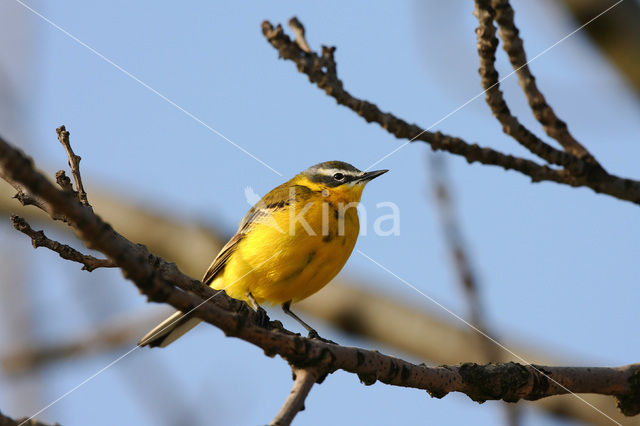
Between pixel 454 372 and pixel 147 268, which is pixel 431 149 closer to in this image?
pixel 454 372

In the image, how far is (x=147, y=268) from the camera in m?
2.58

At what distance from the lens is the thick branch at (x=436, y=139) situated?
379 cm

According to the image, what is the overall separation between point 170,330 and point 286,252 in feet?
4.32

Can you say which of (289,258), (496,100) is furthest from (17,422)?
(289,258)

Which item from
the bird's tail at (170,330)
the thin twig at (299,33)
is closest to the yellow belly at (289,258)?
the bird's tail at (170,330)

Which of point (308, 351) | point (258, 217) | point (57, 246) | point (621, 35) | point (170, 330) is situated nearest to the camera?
point (308, 351)

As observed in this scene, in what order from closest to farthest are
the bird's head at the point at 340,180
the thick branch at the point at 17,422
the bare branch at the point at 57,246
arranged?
the thick branch at the point at 17,422 < the bare branch at the point at 57,246 < the bird's head at the point at 340,180

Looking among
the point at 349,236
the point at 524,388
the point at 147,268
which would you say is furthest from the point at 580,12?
the point at 147,268

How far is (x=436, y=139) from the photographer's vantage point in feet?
12.7

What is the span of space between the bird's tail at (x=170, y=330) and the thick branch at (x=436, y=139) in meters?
3.33

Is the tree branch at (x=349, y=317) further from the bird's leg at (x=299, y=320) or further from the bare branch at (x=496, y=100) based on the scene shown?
the bare branch at (x=496, y=100)

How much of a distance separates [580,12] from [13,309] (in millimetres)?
5370

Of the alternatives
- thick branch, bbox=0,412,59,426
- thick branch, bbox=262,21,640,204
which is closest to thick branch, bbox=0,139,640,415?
thick branch, bbox=0,412,59,426

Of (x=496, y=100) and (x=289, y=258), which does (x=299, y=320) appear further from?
(x=496, y=100)
